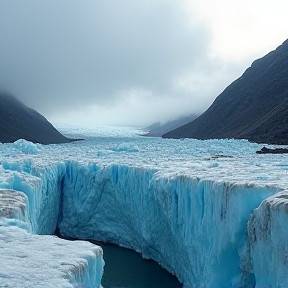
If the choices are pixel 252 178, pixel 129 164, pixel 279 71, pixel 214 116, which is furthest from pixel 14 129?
pixel 252 178

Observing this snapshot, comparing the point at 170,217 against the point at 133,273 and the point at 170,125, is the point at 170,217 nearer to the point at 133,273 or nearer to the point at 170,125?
the point at 133,273

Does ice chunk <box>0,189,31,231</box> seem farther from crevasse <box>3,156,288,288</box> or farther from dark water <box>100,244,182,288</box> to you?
dark water <box>100,244,182,288</box>

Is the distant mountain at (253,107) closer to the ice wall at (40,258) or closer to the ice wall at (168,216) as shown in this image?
the ice wall at (168,216)

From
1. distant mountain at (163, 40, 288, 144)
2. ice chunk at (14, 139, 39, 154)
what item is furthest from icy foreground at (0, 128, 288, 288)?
distant mountain at (163, 40, 288, 144)

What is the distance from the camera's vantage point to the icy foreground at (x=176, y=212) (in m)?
8.31

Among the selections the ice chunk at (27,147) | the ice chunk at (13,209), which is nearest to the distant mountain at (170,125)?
the ice chunk at (27,147)

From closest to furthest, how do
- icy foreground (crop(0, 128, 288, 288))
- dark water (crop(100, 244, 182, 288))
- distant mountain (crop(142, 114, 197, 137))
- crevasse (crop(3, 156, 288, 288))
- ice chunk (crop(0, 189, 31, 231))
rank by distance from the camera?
1. ice chunk (crop(0, 189, 31, 231))
2. icy foreground (crop(0, 128, 288, 288))
3. crevasse (crop(3, 156, 288, 288))
4. dark water (crop(100, 244, 182, 288))
5. distant mountain (crop(142, 114, 197, 137))

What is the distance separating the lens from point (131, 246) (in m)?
16.3

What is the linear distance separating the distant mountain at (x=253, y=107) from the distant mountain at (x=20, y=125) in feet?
88.9

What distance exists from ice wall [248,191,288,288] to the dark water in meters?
4.51

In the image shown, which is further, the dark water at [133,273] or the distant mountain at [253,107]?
the distant mountain at [253,107]

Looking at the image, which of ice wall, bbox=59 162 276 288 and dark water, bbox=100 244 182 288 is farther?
dark water, bbox=100 244 182 288

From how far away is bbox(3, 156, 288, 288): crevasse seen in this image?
8.78 m

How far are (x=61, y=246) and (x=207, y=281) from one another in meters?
4.83
